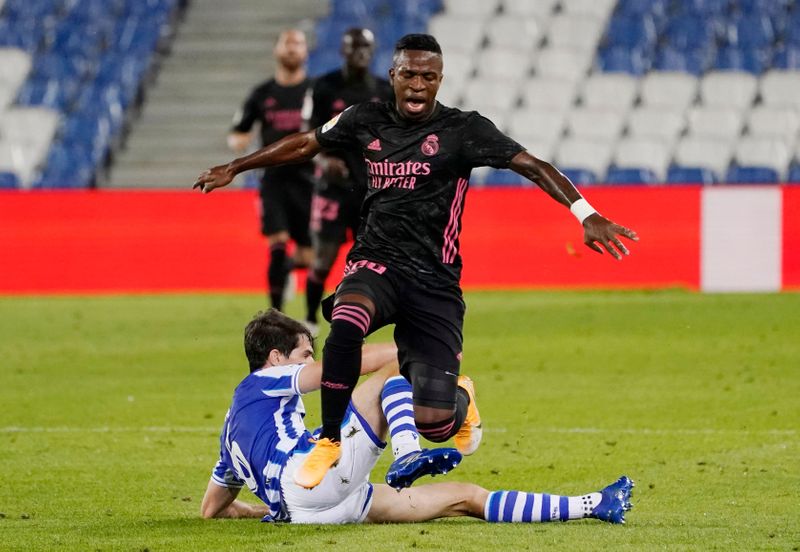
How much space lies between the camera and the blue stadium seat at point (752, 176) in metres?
18.9

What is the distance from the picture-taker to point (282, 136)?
13.9 metres

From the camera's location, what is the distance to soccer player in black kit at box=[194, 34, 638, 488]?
634 centimetres

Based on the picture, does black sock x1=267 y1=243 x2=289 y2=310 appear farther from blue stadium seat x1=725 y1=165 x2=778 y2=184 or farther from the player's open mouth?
blue stadium seat x1=725 y1=165 x2=778 y2=184

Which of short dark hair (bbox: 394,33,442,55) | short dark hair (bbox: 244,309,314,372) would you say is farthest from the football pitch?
short dark hair (bbox: 394,33,442,55)

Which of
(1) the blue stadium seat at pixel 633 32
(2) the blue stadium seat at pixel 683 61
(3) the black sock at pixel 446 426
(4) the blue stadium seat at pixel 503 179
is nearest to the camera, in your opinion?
(3) the black sock at pixel 446 426

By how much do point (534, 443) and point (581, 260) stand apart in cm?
883

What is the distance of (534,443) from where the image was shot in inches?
339

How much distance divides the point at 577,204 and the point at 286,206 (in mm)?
7963

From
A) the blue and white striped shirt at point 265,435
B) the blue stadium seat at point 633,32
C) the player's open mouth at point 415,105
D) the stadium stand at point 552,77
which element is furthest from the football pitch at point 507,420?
the blue stadium seat at point 633,32

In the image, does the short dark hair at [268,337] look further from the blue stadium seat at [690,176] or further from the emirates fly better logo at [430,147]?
the blue stadium seat at [690,176]

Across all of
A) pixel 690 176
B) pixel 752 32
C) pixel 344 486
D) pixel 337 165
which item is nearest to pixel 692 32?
pixel 752 32

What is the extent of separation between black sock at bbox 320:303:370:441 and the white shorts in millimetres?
89

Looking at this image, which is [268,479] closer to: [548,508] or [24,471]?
[548,508]

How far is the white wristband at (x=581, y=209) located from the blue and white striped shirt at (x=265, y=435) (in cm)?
130
